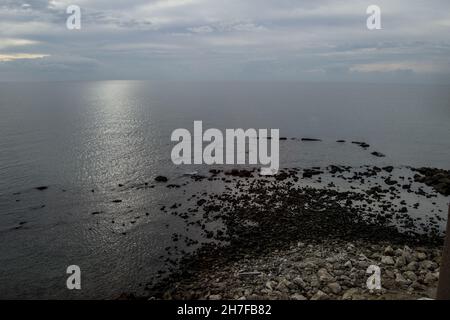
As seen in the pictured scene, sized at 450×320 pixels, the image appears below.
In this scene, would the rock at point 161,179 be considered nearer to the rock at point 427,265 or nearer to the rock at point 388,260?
the rock at point 388,260

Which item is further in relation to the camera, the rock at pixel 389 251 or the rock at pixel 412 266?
the rock at pixel 389 251

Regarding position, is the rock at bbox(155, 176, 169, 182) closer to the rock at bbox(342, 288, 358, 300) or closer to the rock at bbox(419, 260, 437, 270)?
the rock at bbox(342, 288, 358, 300)

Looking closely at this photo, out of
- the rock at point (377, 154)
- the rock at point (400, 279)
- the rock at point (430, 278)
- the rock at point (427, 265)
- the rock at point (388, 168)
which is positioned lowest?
the rock at point (427, 265)

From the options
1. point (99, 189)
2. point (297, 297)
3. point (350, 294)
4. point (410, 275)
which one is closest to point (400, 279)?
point (410, 275)

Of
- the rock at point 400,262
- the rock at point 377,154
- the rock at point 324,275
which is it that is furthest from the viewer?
the rock at point 377,154

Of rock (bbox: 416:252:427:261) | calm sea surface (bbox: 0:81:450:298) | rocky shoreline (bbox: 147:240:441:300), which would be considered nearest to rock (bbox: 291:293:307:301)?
rocky shoreline (bbox: 147:240:441:300)

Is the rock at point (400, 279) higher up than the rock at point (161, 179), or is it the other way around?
the rock at point (161, 179)

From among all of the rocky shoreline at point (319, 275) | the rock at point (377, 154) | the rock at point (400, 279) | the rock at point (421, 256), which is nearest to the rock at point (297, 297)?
the rocky shoreline at point (319, 275)

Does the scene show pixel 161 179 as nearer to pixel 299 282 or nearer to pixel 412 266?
pixel 299 282

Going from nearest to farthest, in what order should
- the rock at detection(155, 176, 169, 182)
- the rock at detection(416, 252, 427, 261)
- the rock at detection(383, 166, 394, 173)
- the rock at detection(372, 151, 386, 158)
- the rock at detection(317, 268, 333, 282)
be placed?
the rock at detection(317, 268, 333, 282), the rock at detection(416, 252, 427, 261), the rock at detection(155, 176, 169, 182), the rock at detection(383, 166, 394, 173), the rock at detection(372, 151, 386, 158)
